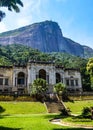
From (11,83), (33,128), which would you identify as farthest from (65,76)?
(33,128)

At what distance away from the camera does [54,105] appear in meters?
51.9

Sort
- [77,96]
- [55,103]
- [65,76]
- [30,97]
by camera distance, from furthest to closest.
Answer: [65,76], [77,96], [30,97], [55,103]

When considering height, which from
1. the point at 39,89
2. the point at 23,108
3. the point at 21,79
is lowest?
the point at 23,108

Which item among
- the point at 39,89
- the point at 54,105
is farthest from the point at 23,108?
the point at 39,89

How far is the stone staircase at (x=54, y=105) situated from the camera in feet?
155

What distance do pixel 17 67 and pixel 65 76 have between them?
655 inches

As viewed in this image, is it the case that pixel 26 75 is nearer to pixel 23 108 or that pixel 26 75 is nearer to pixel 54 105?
pixel 54 105

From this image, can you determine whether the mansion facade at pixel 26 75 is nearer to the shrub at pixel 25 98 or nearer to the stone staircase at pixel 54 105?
the shrub at pixel 25 98

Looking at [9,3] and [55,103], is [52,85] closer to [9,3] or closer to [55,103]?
[55,103]

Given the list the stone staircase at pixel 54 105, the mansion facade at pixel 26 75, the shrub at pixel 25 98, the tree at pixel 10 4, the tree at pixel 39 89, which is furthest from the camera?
the mansion facade at pixel 26 75

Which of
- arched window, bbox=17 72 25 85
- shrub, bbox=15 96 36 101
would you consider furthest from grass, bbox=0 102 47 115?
arched window, bbox=17 72 25 85

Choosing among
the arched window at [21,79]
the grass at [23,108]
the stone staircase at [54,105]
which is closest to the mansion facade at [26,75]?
the arched window at [21,79]

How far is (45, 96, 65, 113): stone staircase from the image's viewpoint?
47.4 m

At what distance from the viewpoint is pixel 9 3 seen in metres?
26.4
